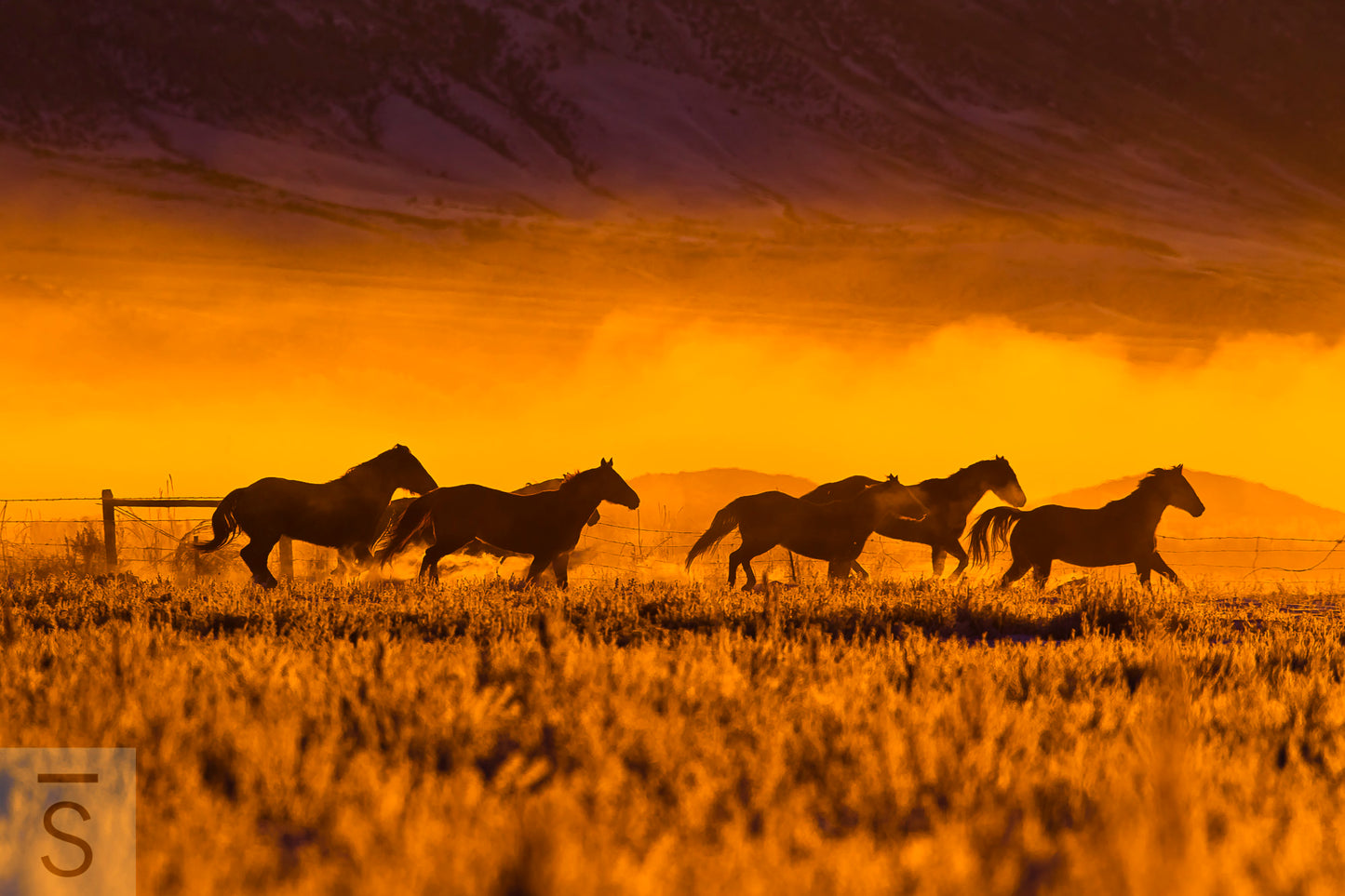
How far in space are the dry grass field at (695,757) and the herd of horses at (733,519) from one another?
658cm

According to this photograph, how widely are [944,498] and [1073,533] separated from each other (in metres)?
1.99

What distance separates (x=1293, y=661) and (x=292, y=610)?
25.1ft

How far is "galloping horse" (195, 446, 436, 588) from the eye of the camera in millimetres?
16406

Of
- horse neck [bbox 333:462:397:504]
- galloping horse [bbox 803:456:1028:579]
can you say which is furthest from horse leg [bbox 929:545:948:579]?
horse neck [bbox 333:462:397:504]

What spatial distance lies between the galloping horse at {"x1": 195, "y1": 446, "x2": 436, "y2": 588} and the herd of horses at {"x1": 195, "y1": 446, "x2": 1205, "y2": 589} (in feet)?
0.06

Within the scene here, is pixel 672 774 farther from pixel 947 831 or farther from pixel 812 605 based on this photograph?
pixel 812 605

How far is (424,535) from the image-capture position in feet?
53.5

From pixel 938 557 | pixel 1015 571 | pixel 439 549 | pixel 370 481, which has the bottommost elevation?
pixel 1015 571

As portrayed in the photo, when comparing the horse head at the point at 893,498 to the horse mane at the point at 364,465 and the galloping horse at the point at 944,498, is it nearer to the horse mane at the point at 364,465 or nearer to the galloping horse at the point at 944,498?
the galloping horse at the point at 944,498

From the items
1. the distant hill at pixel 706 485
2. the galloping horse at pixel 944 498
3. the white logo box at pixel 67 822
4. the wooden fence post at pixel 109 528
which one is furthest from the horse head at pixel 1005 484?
the distant hill at pixel 706 485

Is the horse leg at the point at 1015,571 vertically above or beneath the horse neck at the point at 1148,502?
beneath

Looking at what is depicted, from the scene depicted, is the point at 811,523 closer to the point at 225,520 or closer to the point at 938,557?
the point at 938,557

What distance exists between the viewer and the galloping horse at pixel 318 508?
1641 centimetres

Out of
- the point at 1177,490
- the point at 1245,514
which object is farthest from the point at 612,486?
the point at 1245,514
